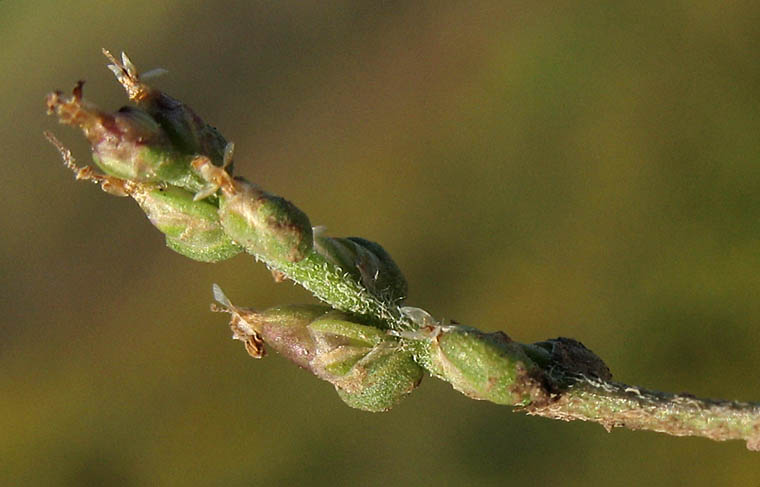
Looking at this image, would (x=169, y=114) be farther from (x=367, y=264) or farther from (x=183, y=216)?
(x=367, y=264)

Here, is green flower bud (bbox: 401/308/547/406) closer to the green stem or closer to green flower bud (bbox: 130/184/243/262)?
the green stem

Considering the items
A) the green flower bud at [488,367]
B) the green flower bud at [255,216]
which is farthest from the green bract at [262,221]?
the green flower bud at [488,367]

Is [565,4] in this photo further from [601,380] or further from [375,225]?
Answer: [601,380]

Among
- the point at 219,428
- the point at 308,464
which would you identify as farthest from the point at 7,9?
the point at 308,464

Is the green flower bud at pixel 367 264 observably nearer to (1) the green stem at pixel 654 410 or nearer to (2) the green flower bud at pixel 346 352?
(2) the green flower bud at pixel 346 352

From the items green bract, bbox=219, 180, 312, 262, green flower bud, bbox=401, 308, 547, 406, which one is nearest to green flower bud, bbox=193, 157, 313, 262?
green bract, bbox=219, 180, 312, 262

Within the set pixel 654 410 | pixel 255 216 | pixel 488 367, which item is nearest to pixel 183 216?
pixel 255 216
